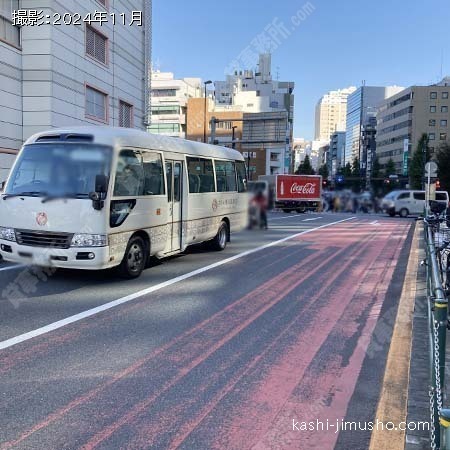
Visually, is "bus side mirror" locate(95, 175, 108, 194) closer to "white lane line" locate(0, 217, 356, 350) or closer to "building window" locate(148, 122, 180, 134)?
"white lane line" locate(0, 217, 356, 350)

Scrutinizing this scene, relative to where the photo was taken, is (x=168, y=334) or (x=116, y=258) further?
(x=116, y=258)

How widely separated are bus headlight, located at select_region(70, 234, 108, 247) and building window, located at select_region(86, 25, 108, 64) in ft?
66.1

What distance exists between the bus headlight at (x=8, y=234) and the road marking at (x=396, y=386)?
5.96 m

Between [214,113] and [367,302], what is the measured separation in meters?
81.4

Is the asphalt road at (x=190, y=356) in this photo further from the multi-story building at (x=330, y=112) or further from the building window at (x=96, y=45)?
the building window at (x=96, y=45)

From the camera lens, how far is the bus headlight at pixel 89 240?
24.0 feet

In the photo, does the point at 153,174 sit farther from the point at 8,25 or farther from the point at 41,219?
the point at 8,25

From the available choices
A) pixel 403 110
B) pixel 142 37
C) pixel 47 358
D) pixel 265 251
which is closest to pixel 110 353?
pixel 47 358

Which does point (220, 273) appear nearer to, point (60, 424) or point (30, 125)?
point (60, 424)

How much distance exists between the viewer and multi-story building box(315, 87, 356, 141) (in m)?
4.20

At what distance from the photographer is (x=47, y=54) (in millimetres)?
21422

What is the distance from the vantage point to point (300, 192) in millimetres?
2934

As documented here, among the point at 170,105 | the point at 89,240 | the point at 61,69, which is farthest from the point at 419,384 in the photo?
the point at 170,105

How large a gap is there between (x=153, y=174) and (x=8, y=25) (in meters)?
17.3
